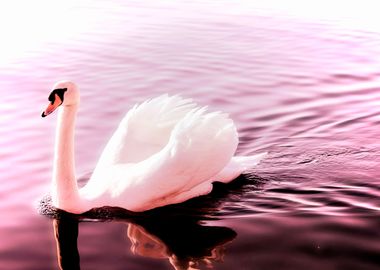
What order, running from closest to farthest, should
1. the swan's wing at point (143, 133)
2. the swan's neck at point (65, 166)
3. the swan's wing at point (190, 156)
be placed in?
the swan's wing at point (190, 156), the swan's neck at point (65, 166), the swan's wing at point (143, 133)

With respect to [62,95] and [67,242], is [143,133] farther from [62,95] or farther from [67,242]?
[67,242]

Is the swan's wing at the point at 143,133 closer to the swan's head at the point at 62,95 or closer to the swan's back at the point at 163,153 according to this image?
the swan's back at the point at 163,153

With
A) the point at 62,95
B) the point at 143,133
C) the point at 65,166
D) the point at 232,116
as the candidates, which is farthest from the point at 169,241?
the point at 232,116

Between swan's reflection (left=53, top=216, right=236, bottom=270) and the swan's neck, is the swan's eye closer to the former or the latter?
the swan's neck

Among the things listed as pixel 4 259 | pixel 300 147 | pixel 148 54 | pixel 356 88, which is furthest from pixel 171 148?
pixel 148 54

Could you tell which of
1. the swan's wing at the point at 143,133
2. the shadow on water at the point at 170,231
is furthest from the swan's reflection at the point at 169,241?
the swan's wing at the point at 143,133

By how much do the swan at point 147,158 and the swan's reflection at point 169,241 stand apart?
263 millimetres

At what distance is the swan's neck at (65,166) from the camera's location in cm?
765

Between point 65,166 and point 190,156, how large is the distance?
133 centimetres

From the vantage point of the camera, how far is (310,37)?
59.3 feet

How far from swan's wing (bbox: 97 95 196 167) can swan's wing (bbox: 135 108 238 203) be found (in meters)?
0.48

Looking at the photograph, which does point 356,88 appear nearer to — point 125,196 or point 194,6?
point 125,196

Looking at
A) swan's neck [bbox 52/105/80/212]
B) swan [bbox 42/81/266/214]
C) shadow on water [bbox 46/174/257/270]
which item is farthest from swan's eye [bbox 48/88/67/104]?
shadow on water [bbox 46/174/257/270]

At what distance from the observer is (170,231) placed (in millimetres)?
7281
